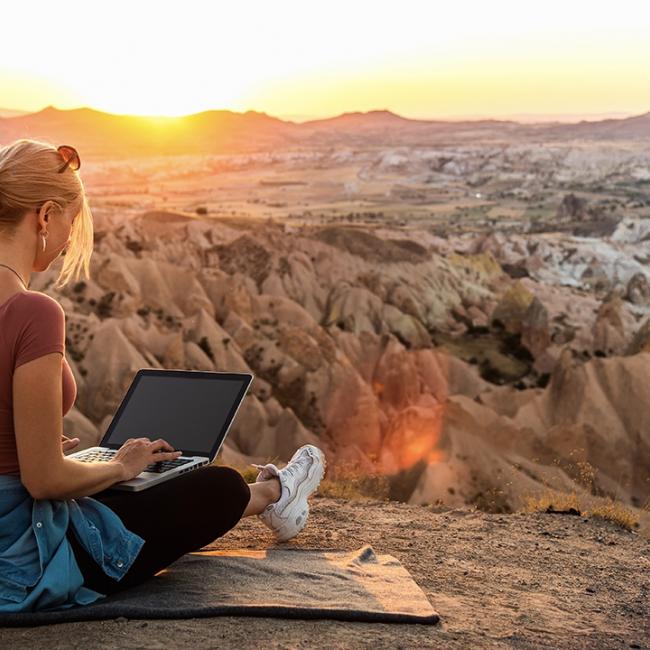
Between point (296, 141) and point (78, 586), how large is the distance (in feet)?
288

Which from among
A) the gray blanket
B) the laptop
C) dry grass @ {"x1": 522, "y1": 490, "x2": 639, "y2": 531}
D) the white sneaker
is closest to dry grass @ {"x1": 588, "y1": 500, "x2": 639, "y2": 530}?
dry grass @ {"x1": 522, "y1": 490, "x2": 639, "y2": 531}

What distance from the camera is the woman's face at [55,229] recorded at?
2.74m

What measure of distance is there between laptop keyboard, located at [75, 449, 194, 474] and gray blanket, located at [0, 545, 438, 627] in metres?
0.41

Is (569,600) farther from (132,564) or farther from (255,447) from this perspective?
(255,447)

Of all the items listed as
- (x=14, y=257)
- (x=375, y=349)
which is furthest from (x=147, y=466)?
(x=375, y=349)

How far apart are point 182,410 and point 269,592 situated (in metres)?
0.74

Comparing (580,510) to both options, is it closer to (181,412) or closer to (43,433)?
(181,412)

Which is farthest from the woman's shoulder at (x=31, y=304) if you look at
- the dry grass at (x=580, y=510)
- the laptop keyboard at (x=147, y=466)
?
the dry grass at (x=580, y=510)

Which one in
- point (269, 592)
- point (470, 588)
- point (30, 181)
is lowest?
point (470, 588)

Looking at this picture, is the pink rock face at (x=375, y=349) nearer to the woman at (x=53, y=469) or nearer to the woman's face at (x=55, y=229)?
the woman at (x=53, y=469)

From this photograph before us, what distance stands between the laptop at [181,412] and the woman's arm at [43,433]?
2.13ft

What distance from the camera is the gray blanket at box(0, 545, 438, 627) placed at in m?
2.99

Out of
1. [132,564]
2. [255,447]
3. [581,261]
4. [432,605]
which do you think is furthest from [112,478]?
[581,261]

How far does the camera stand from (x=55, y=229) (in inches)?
109
